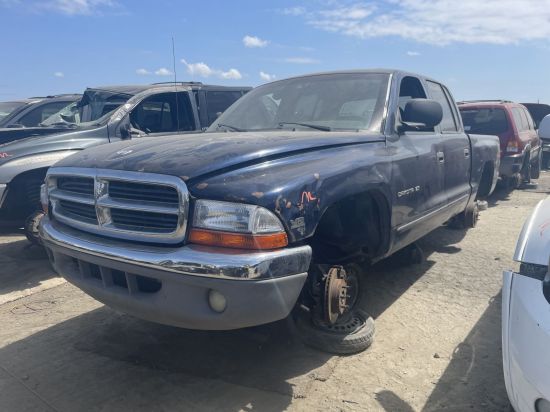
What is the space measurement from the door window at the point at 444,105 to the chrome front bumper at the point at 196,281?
3.21m

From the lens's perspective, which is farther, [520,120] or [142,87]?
[520,120]

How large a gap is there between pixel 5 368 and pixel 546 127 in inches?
172

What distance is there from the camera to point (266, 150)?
2635mm

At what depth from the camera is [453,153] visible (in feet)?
15.5

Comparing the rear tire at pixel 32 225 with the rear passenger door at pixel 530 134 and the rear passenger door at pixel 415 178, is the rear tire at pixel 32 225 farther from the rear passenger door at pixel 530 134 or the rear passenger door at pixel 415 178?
the rear passenger door at pixel 530 134

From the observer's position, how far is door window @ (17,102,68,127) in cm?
857

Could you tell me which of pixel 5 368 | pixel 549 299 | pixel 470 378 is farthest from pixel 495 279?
pixel 5 368

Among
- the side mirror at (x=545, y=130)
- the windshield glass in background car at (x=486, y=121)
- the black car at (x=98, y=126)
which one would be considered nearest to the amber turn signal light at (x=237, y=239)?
the side mirror at (x=545, y=130)

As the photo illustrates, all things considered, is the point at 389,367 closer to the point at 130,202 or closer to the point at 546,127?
the point at 130,202

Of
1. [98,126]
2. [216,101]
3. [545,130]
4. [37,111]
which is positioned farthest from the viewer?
[37,111]

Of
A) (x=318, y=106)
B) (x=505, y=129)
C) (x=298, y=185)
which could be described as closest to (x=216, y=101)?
(x=318, y=106)

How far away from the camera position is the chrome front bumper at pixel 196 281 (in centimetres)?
228

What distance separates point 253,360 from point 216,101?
15.0 ft

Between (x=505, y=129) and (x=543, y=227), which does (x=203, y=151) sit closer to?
(x=543, y=227)
